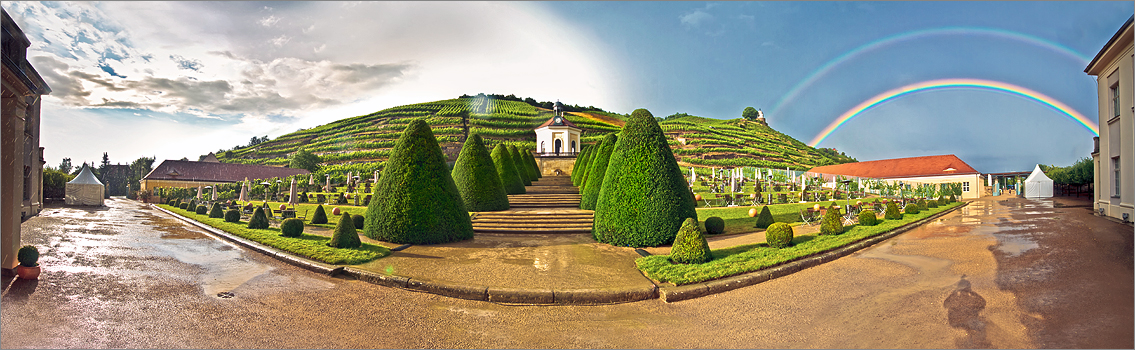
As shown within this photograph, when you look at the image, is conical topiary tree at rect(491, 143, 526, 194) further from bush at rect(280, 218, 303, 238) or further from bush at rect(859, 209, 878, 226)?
Answer: bush at rect(859, 209, 878, 226)

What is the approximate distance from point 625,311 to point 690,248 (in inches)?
114

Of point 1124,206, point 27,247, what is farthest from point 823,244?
point 27,247

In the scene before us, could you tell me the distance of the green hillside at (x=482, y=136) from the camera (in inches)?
2467

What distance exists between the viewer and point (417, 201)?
11.4 m

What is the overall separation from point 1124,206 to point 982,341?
14.9m

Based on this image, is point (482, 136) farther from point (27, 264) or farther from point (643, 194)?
point (27, 264)

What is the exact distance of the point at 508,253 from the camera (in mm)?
10188

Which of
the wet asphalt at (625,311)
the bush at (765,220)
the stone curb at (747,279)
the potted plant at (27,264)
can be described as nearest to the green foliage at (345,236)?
the wet asphalt at (625,311)

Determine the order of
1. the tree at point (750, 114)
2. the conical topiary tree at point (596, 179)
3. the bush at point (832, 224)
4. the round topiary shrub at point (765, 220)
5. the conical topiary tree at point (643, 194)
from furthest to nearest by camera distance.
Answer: the tree at point (750, 114) < the conical topiary tree at point (596, 179) < the round topiary shrub at point (765, 220) < the bush at point (832, 224) < the conical topiary tree at point (643, 194)

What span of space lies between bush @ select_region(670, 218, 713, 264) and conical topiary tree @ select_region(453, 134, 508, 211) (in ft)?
33.6

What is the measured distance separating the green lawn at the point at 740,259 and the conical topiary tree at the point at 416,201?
537 centimetres

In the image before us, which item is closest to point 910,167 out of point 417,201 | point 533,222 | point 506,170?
point 506,170

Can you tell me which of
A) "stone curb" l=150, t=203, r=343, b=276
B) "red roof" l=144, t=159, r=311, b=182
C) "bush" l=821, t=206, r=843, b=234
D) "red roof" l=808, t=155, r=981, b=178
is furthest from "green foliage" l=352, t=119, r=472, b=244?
"red roof" l=144, t=159, r=311, b=182

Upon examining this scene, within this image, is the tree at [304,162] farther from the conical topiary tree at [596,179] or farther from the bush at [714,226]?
the bush at [714,226]
